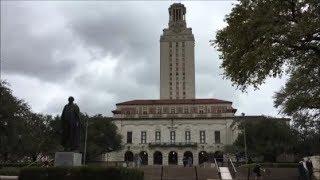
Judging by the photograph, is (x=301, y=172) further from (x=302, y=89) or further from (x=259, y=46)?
(x=302, y=89)

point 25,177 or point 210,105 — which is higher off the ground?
point 210,105

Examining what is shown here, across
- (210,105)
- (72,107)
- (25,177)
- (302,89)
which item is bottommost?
(25,177)

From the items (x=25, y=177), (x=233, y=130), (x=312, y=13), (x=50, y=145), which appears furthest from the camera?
(x=233, y=130)

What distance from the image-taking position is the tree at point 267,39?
2386 cm

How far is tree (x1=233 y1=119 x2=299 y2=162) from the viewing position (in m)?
71.0

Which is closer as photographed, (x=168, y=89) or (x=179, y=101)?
(x=179, y=101)

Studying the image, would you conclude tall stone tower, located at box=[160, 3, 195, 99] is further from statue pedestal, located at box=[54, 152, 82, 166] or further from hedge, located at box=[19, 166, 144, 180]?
hedge, located at box=[19, 166, 144, 180]

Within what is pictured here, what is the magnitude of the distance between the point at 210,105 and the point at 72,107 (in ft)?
273

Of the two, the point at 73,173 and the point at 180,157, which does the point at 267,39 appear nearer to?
the point at 73,173

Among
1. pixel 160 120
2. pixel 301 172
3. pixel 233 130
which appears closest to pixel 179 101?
pixel 160 120

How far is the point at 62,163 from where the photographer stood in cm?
1911

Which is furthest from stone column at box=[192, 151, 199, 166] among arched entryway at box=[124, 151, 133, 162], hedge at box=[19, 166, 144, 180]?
hedge at box=[19, 166, 144, 180]

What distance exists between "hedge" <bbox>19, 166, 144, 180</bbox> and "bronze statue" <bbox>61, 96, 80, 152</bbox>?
10.7 ft

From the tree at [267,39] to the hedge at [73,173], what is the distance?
11.0 m
